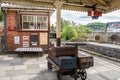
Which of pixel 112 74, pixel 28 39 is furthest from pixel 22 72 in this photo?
pixel 28 39

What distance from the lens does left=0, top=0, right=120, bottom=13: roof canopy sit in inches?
298

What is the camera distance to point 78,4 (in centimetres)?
A: 809

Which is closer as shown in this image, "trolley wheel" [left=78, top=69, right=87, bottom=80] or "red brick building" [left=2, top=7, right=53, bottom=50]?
"trolley wheel" [left=78, top=69, right=87, bottom=80]

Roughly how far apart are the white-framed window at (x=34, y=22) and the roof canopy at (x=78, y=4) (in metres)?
3.62

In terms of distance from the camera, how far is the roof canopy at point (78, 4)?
24.9 ft

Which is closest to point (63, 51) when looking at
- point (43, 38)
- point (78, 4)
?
point (78, 4)

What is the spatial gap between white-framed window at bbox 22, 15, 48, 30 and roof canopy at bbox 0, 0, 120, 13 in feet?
11.9

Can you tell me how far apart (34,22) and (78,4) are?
4607 mm

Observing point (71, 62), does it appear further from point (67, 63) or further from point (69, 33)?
point (69, 33)

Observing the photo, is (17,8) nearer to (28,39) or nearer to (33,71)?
(28,39)

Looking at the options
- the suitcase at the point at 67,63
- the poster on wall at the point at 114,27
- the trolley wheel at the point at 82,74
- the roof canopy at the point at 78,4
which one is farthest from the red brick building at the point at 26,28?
the poster on wall at the point at 114,27

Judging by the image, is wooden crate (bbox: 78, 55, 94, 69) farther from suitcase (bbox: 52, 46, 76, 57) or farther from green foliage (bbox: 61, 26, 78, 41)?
green foliage (bbox: 61, 26, 78, 41)

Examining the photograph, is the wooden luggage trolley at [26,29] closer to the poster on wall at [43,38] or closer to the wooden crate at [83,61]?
the poster on wall at [43,38]

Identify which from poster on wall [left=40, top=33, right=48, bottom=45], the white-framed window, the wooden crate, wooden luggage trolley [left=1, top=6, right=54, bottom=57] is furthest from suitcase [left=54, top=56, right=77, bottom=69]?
the white-framed window
